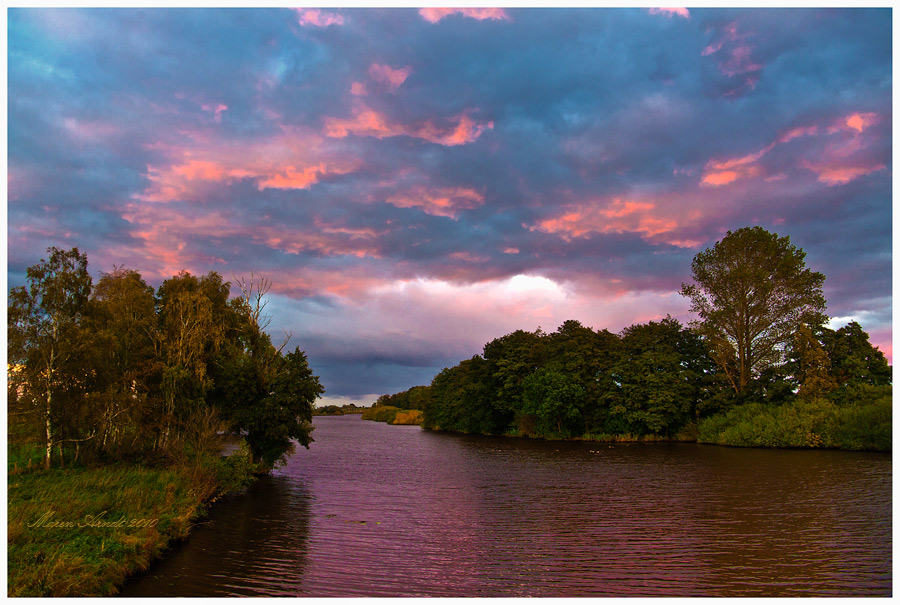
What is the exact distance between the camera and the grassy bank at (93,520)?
12438 millimetres

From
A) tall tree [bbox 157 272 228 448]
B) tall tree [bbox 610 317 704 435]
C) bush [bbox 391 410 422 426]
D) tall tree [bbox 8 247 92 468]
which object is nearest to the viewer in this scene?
tall tree [bbox 8 247 92 468]

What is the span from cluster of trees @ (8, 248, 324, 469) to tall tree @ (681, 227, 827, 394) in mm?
47880

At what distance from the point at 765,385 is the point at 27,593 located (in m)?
64.3

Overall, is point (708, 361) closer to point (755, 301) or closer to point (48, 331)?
point (755, 301)

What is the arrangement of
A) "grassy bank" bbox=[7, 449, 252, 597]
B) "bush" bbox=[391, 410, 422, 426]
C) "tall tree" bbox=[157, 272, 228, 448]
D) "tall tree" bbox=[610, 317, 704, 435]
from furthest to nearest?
1. "bush" bbox=[391, 410, 422, 426]
2. "tall tree" bbox=[610, 317, 704, 435]
3. "tall tree" bbox=[157, 272, 228, 448]
4. "grassy bank" bbox=[7, 449, 252, 597]

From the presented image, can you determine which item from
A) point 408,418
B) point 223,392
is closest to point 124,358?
point 223,392

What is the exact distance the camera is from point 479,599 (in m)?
12.3

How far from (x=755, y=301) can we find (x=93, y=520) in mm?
62517

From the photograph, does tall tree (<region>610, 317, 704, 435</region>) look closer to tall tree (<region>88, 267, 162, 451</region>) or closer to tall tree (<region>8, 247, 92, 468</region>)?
tall tree (<region>88, 267, 162, 451</region>)

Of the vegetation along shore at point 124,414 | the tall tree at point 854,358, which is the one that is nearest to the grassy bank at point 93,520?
the vegetation along shore at point 124,414

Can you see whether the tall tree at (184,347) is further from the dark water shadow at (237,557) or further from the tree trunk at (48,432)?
the dark water shadow at (237,557)

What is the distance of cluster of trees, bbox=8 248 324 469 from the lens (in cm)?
2406

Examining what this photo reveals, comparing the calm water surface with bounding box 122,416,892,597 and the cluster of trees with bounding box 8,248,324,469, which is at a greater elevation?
the cluster of trees with bounding box 8,248,324,469

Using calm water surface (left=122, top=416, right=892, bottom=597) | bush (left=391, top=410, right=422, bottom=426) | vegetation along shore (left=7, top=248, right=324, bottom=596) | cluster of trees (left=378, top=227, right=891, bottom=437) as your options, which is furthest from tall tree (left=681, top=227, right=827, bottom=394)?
bush (left=391, top=410, right=422, bottom=426)
